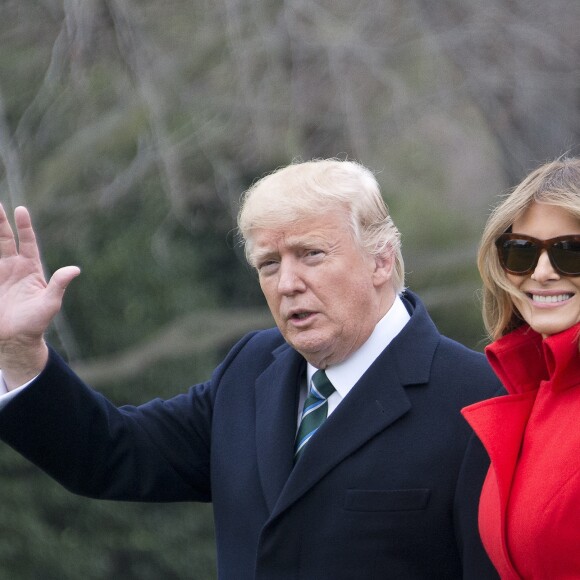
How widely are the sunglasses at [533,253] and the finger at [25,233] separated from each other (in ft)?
3.04

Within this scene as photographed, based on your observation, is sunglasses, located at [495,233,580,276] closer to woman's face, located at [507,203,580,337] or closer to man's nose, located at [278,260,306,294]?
woman's face, located at [507,203,580,337]

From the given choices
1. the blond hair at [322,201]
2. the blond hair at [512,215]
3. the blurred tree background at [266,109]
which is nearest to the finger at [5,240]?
the blond hair at [322,201]

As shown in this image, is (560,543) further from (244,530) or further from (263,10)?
(263,10)

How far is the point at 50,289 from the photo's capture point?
244 cm

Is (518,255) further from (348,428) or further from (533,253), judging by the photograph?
(348,428)

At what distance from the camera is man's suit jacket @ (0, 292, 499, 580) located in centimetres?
228

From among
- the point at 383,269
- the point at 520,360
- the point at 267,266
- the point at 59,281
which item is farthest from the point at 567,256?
the point at 59,281

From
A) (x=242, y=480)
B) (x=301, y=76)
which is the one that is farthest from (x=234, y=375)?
(x=301, y=76)

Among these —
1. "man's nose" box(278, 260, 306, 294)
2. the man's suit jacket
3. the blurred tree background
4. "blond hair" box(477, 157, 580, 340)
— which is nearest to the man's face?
"man's nose" box(278, 260, 306, 294)

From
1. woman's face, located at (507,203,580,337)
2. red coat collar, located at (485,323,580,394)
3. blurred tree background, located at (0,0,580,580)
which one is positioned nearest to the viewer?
woman's face, located at (507,203,580,337)

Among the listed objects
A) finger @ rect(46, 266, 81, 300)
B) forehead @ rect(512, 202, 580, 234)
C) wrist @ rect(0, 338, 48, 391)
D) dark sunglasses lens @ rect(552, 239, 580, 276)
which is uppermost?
forehead @ rect(512, 202, 580, 234)

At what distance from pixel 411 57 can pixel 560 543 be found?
3959 millimetres

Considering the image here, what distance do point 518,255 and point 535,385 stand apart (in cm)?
24

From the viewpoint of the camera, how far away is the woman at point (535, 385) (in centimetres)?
196
